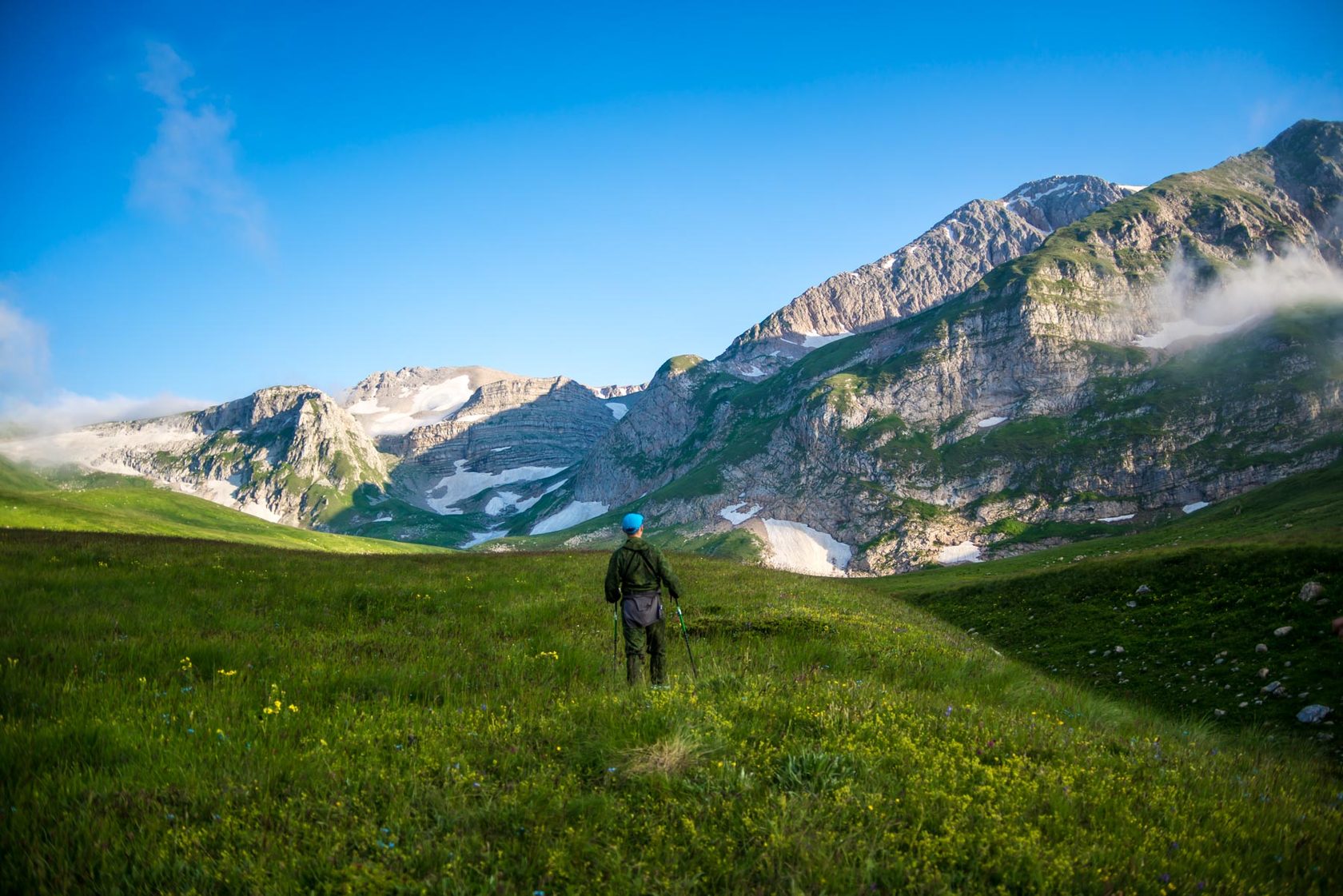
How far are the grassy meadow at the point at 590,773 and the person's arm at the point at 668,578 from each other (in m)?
1.45

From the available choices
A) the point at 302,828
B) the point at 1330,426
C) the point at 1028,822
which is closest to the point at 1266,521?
the point at 1028,822

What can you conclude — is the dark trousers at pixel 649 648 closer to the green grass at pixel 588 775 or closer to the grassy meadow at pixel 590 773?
the grassy meadow at pixel 590 773

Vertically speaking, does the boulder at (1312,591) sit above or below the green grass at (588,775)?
below

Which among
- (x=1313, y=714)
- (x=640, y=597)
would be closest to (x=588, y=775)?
(x=640, y=597)

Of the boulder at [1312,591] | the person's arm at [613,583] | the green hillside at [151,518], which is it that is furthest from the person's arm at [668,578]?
the green hillside at [151,518]

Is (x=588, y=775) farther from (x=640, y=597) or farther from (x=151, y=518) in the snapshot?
(x=151, y=518)

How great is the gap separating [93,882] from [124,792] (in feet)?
3.07

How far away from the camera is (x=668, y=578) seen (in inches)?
415

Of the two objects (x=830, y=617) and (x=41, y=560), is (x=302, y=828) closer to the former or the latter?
(x=830, y=617)

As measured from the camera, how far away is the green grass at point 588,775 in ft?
Answer: 14.0

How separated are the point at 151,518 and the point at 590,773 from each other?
154764mm

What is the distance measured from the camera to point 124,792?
15.6ft

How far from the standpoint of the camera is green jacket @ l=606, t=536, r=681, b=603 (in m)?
10.4

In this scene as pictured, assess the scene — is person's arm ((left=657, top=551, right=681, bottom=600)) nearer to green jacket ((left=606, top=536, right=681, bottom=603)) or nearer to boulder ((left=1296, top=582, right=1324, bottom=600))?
green jacket ((left=606, top=536, right=681, bottom=603))
